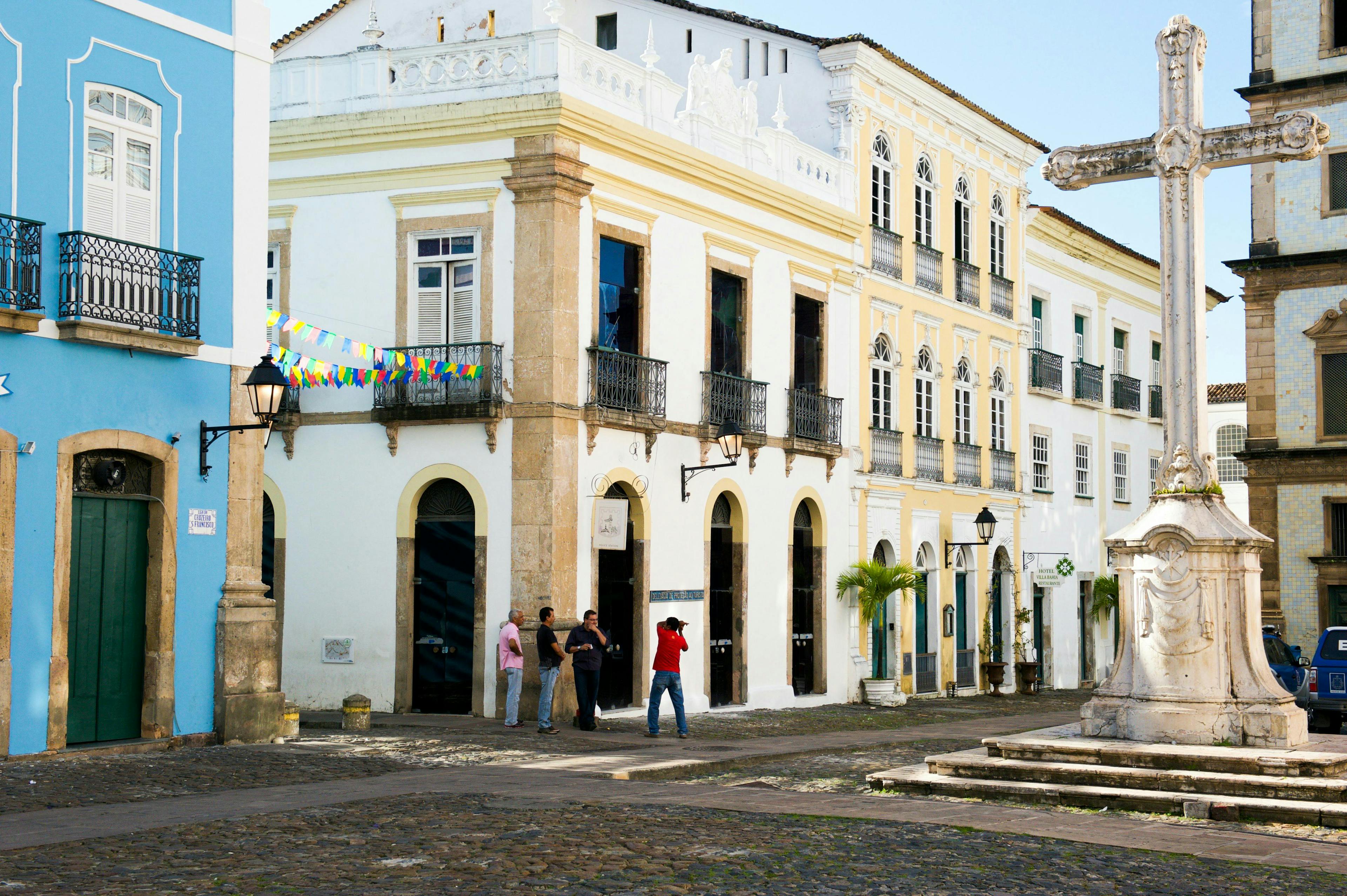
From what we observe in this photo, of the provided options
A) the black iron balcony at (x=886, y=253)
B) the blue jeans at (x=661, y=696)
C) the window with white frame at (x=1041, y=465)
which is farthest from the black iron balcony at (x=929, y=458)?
the blue jeans at (x=661, y=696)

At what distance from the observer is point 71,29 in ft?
49.8

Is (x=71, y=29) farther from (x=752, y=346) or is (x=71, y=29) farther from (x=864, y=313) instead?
(x=864, y=313)

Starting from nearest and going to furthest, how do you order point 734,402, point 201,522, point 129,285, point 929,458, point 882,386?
point 129,285 → point 201,522 → point 734,402 → point 882,386 → point 929,458

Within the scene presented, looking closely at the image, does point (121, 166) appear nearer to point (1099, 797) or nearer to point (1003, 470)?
point (1099, 797)

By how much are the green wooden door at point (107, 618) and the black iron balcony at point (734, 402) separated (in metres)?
9.10

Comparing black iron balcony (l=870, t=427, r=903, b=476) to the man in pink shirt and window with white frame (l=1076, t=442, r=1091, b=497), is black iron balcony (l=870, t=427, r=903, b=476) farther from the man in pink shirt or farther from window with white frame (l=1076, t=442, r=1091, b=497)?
the man in pink shirt

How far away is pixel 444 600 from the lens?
2078 cm

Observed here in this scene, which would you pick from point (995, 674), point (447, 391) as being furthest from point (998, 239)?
point (447, 391)

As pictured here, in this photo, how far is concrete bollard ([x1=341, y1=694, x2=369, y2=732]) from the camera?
59.9 ft

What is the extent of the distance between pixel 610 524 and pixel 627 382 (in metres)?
1.89

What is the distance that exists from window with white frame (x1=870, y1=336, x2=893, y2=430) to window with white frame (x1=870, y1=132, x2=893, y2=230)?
2062mm

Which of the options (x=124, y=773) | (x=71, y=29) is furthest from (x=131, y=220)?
(x=124, y=773)

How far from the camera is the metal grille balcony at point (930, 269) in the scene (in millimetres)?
29281

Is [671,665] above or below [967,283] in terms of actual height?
below
